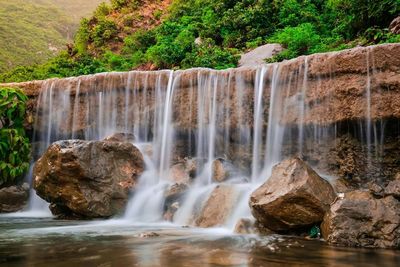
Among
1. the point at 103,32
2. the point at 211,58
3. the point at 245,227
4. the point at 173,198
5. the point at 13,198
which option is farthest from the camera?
the point at 103,32

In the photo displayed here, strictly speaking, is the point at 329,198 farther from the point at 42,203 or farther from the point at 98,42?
the point at 98,42

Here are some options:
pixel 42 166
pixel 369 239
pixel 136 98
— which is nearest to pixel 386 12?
pixel 136 98

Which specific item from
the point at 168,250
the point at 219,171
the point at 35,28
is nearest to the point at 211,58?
the point at 219,171

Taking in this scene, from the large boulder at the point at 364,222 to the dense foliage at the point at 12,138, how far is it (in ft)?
30.8

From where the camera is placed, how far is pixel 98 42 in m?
26.9

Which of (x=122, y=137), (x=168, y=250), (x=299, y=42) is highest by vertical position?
(x=299, y=42)

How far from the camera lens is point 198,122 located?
11977 millimetres

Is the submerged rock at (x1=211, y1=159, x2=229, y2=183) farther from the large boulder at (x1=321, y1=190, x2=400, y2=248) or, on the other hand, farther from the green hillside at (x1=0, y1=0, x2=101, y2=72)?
the green hillside at (x1=0, y1=0, x2=101, y2=72)

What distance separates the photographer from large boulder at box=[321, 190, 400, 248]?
262 inches

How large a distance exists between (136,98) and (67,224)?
466 centimetres

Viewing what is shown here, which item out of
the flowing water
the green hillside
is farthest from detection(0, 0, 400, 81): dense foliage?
the green hillside

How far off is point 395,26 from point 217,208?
26.7 feet

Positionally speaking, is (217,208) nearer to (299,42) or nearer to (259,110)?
(259,110)

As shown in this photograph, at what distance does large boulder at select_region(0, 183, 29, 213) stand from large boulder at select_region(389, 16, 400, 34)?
11.6m
